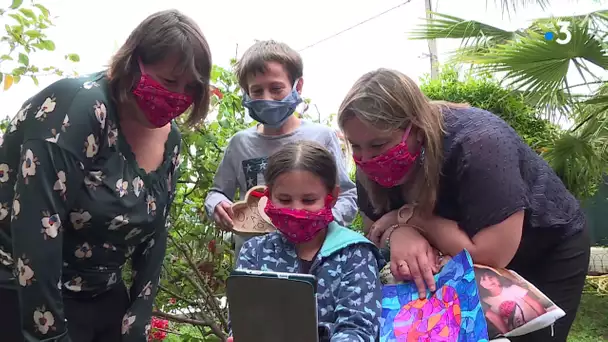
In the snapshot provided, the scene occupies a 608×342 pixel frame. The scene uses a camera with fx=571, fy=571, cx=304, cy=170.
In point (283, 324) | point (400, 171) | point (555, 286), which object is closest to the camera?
point (283, 324)

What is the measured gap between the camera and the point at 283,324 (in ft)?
4.37

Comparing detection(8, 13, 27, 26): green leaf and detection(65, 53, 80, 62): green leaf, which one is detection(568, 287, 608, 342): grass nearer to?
detection(65, 53, 80, 62): green leaf

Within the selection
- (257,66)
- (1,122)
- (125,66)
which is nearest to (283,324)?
(125,66)

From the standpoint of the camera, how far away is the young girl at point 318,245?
153 cm

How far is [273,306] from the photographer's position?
4.37 ft

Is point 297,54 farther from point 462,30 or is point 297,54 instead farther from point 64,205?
point 462,30

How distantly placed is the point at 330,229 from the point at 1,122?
7.01 ft

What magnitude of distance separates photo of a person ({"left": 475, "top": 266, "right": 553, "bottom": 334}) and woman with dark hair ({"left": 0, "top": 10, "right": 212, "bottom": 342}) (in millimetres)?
982

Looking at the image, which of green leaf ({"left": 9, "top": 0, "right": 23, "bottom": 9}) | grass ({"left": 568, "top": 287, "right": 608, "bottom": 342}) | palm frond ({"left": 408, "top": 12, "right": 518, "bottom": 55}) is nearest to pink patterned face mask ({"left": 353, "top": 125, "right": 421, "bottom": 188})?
green leaf ({"left": 9, "top": 0, "right": 23, "bottom": 9})

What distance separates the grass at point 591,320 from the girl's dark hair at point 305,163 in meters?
3.65

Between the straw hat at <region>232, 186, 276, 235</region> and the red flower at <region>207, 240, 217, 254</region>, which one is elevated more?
the straw hat at <region>232, 186, 276, 235</region>

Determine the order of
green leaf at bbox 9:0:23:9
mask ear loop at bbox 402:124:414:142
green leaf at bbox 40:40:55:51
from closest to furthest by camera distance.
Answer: mask ear loop at bbox 402:124:414:142 → green leaf at bbox 9:0:23:9 → green leaf at bbox 40:40:55:51

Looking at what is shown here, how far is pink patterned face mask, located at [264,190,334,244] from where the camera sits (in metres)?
1.68

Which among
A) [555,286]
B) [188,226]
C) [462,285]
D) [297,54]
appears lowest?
[188,226]
